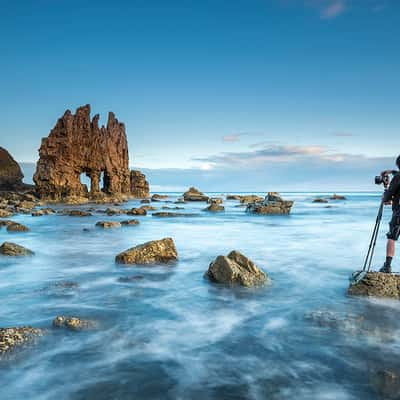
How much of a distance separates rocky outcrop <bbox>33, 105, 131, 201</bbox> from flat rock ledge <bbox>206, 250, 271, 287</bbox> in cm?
4325

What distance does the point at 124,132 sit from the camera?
8181 cm

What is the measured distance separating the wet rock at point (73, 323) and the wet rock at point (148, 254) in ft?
12.9

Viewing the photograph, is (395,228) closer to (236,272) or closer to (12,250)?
(236,272)

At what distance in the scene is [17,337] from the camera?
12.7ft

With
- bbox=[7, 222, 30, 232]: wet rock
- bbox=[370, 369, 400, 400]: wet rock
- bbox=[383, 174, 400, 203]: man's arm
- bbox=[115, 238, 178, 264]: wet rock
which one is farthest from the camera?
bbox=[7, 222, 30, 232]: wet rock

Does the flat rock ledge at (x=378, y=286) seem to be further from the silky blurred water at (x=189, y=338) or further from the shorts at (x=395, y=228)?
the shorts at (x=395, y=228)

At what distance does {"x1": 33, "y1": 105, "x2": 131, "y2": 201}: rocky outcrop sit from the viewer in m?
47.7

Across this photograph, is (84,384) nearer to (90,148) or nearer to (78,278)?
(78,278)

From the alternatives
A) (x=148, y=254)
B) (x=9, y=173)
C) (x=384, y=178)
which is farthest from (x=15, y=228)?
(x=9, y=173)

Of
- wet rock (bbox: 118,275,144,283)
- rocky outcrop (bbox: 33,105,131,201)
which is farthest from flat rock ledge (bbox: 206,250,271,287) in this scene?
rocky outcrop (bbox: 33,105,131,201)

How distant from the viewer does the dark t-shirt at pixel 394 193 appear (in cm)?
629

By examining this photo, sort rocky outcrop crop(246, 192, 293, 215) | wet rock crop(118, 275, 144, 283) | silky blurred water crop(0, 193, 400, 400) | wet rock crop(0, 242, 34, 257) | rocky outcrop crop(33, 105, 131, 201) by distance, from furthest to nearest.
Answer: rocky outcrop crop(33, 105, 131, 201) < rocky outcrop crop(246, 192, 293, 215) < wet rock crop(0, 242, 34, 257) < wet rock crop(118, 275, 144, 283) < silky blurred water crop(0, 193, 400, 400)

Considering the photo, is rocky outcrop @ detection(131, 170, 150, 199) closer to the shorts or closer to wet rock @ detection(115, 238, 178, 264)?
wet rock @ detection(115, 238, 178, 264)

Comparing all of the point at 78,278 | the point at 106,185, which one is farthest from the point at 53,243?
the point at 106,185
